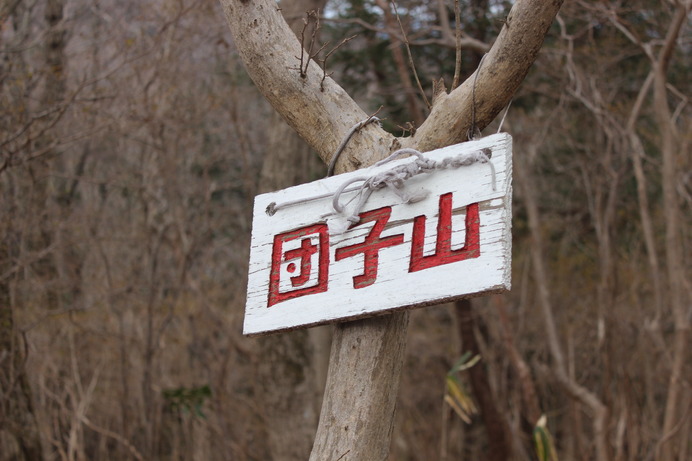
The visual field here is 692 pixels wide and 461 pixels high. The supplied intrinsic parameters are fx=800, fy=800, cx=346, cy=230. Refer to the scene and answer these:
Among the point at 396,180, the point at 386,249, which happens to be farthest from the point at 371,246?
the point at 396,180

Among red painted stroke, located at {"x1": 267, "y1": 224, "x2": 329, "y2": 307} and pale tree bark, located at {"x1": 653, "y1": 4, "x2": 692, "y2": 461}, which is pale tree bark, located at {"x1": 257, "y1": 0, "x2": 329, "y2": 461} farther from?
red painted stroke, located at {"x1": 267, "y1": 224, "x2": 329, "y2": 307}

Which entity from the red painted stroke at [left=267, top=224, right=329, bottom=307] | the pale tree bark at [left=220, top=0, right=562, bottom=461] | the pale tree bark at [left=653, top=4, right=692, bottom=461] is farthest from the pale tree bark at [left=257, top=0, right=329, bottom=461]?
the red painted stroke at [left=267, top=224, right=329, bottom=307]

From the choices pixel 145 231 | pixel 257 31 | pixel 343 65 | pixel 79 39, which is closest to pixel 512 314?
pixel 343 65

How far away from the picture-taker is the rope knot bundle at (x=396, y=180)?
5.51ft

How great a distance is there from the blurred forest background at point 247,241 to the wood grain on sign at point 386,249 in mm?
2543

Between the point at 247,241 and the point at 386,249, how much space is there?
6.89 metres

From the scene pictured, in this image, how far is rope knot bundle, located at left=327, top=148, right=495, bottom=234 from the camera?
168cm

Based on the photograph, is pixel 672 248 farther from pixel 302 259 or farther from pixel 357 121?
pixel 302 259

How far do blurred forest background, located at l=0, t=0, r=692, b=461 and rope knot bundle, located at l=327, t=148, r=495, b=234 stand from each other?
101 inches

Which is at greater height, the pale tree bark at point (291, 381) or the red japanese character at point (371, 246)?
the pale tree bark at point (291, 381)

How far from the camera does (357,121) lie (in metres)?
1.98

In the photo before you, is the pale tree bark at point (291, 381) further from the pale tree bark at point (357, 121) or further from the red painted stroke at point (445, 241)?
the red painted stroke at point (445, 241)

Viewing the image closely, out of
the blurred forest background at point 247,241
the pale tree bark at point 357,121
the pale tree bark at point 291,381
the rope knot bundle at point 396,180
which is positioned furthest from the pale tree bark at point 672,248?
the rope knot bundle at point 396,180

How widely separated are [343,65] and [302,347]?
3.41 metres
